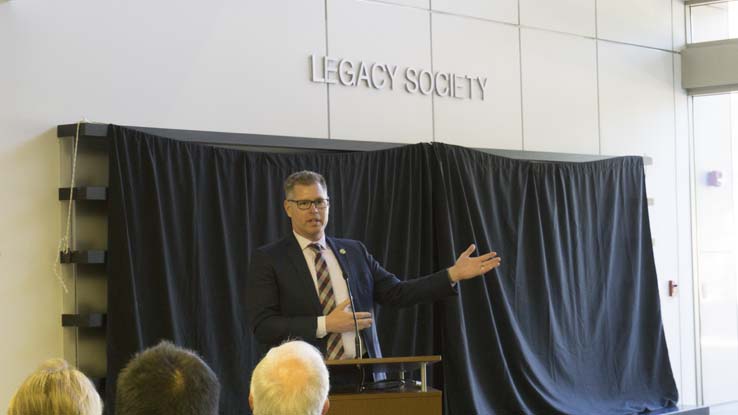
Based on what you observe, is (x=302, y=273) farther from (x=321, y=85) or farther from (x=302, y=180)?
(x=321, y=85)

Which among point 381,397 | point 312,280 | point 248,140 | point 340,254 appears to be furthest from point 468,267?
point 248,140

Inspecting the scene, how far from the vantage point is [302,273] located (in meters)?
4.60

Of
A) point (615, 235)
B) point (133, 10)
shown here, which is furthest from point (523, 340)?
point (133, 10)

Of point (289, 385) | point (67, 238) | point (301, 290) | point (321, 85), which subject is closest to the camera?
point (289, 385)


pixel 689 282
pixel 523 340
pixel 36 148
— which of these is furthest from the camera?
pixel 689 282

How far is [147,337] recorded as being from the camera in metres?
5.53

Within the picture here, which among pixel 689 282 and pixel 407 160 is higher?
pixel 407 160

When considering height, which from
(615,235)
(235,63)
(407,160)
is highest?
(235,63)

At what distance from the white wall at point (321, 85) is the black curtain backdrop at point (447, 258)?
278mm

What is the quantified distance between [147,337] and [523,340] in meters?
2.88

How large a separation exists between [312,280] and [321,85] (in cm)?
227

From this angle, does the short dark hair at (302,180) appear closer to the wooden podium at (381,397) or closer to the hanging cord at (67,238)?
the wooden podium at (381,397)

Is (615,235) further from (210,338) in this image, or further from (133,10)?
(133,10)

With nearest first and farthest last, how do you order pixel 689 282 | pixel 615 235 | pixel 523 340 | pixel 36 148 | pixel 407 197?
pixel 36 148, pixel 407 197, pixel 523 340, pixel 615 235, pixel 689 282
